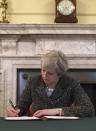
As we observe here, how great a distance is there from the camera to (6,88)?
3.82m

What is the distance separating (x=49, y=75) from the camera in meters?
2.29

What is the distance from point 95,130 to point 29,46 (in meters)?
2.47

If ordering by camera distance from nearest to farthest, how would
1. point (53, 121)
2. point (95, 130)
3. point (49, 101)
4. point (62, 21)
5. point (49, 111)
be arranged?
1. point (95, 130)
2. point (53, 121)
3. point (49, 111)
4. point (49, 101)
5. point (62, 21)

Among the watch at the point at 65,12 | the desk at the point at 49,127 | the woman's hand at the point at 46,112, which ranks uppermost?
the watch at the point at 65,12

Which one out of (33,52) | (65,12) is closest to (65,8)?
(65,12)

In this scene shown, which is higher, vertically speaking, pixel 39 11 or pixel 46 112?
pixel 39 11

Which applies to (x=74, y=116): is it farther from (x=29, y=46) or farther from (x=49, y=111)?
(x=29, y=46)

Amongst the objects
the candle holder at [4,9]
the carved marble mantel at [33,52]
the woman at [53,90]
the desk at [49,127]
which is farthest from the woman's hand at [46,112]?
the candle holder at [4,9]

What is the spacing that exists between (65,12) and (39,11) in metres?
0.38

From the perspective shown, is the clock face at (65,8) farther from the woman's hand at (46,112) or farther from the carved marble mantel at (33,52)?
the woman's hand at (46,112)

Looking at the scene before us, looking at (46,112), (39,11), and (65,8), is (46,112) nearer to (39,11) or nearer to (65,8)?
(65,8)

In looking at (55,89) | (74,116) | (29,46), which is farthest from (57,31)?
(74,116)

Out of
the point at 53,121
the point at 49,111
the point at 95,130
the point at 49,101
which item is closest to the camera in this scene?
the point at 95,130

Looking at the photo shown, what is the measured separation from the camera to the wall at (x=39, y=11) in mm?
3889
